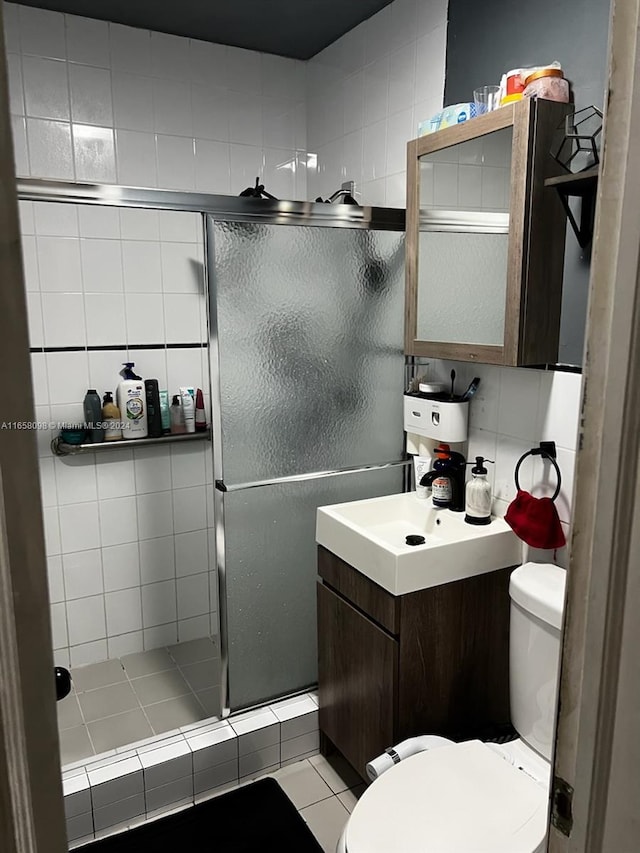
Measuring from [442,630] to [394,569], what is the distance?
0.26m

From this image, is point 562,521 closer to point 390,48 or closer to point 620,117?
point 620,117

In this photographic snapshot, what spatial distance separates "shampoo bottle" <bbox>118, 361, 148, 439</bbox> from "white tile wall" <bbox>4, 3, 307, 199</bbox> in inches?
29.8

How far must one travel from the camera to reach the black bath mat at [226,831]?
1915 mm

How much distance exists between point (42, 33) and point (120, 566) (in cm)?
203

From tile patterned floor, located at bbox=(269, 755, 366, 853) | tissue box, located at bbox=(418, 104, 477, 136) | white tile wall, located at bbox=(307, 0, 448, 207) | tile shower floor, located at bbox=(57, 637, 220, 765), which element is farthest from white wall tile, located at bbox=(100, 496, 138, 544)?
tissue box, located at bbox=(418, 104, 477, 136)

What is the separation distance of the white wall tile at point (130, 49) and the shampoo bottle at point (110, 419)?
125cm

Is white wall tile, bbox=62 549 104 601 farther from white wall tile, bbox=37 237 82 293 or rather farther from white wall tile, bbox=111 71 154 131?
white wall tile, bbox=111 71 154 131

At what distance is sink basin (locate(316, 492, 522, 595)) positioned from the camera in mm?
1792

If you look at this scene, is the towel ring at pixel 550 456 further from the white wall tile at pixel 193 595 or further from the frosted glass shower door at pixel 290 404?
the white wall tile at pixel 193 595

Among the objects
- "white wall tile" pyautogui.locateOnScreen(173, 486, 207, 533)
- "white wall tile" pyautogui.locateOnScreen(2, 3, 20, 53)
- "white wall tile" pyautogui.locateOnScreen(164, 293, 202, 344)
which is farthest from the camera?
"white wall tile" pyautogui.locateOnScreen(173, 486, 207, 533)

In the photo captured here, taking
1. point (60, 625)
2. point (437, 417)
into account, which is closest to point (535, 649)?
point (437, 417)

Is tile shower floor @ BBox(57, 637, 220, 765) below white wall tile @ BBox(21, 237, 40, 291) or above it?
below

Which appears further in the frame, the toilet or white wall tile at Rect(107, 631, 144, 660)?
white wall tile at Rect(107, 631, 144, 660)

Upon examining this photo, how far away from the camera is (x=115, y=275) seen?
2.60m
